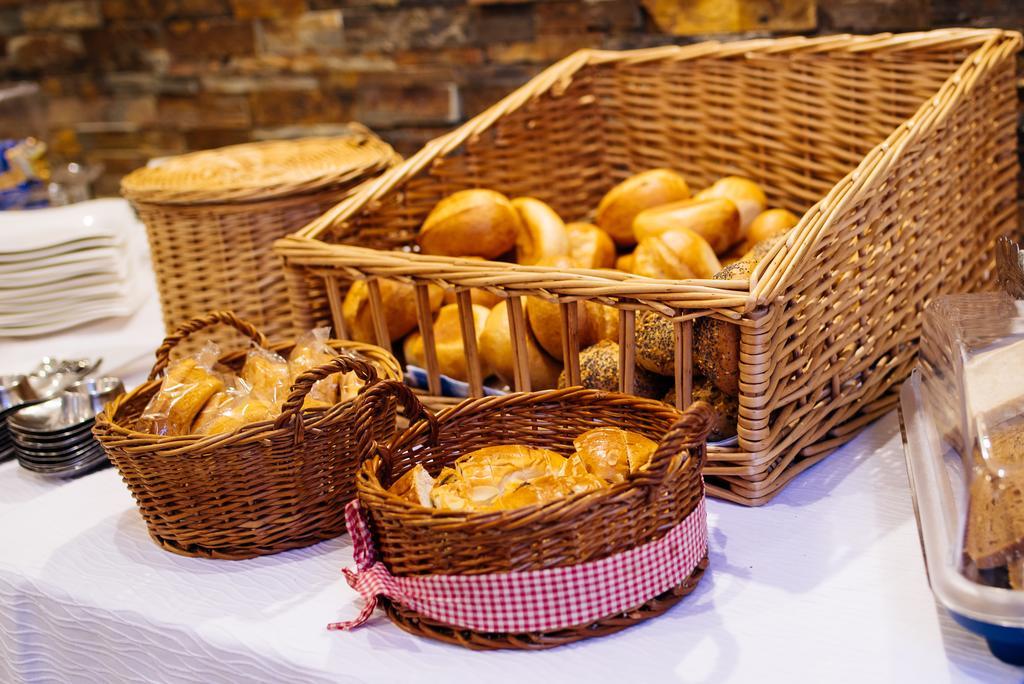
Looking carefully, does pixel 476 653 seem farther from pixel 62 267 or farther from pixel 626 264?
pixel 62 267

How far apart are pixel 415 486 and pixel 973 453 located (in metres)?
0.46

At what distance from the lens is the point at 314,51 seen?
2.30 m

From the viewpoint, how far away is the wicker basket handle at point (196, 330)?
1.10m

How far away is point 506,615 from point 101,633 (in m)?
0.45

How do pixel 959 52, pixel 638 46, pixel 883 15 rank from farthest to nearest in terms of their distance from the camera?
pixel 638 46
pixel 883 15
pixel 959 52

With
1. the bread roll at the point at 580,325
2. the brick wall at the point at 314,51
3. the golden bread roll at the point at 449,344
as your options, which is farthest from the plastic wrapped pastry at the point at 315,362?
the brick wall at the point at 314,51

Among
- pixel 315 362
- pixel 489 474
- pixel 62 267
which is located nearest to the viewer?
pixel 489 474

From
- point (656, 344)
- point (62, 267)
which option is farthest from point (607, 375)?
point (62, 267)

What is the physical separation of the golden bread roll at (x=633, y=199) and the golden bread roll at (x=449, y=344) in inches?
11.9

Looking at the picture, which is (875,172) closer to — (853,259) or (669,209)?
(853,259)

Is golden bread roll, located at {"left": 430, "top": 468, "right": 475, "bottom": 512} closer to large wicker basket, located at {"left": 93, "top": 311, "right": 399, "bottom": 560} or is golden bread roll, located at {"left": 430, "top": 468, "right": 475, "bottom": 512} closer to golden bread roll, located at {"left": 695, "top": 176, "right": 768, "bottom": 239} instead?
large wicker basket, located at {"left": 93, "top": 311, "right": 399, "bottom": 560}

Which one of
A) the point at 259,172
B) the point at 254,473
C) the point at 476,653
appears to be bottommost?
the point at 476,653

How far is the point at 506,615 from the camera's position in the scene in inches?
31.5

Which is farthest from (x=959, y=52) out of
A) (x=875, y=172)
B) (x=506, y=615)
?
(x=506, y=615)
